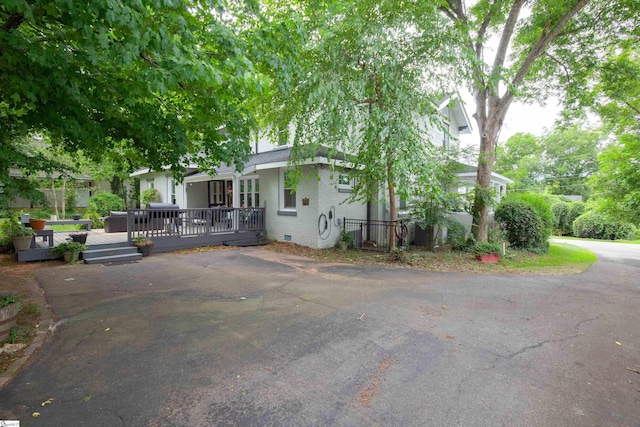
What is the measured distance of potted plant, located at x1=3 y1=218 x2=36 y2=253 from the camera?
25.9 feet

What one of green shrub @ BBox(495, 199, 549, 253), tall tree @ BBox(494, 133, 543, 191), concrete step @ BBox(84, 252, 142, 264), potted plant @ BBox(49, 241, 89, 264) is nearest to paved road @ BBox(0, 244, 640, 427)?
concrete step @ BBox(84, 252, 142, 264)

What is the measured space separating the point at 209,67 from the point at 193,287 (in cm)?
437

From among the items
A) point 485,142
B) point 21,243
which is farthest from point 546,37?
point 21,243

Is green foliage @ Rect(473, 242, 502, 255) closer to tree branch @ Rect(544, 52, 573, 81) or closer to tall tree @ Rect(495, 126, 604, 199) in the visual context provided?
tree branch @ Rect(544, 52, 573, 81)

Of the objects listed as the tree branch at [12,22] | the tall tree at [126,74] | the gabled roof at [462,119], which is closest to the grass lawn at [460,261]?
the tall tree at [126,74]

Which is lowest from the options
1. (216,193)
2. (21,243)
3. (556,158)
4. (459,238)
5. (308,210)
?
(459,238)

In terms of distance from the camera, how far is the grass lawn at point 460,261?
809cm

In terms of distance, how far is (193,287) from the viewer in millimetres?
5969

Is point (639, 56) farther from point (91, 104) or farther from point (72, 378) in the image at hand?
point (72, 378)

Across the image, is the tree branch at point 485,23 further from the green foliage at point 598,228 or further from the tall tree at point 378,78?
the green foliage at point 598,228

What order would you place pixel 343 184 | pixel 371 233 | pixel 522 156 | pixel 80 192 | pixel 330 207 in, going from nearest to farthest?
1. pixel 330 207
2. pixel 343 184
3. pixel 371 233
4. pixel 80 192
5. pixel 522 156

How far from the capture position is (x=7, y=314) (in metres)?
3.53

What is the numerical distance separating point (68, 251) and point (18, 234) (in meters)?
1.48

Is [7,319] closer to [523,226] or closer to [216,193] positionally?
[216,193]
